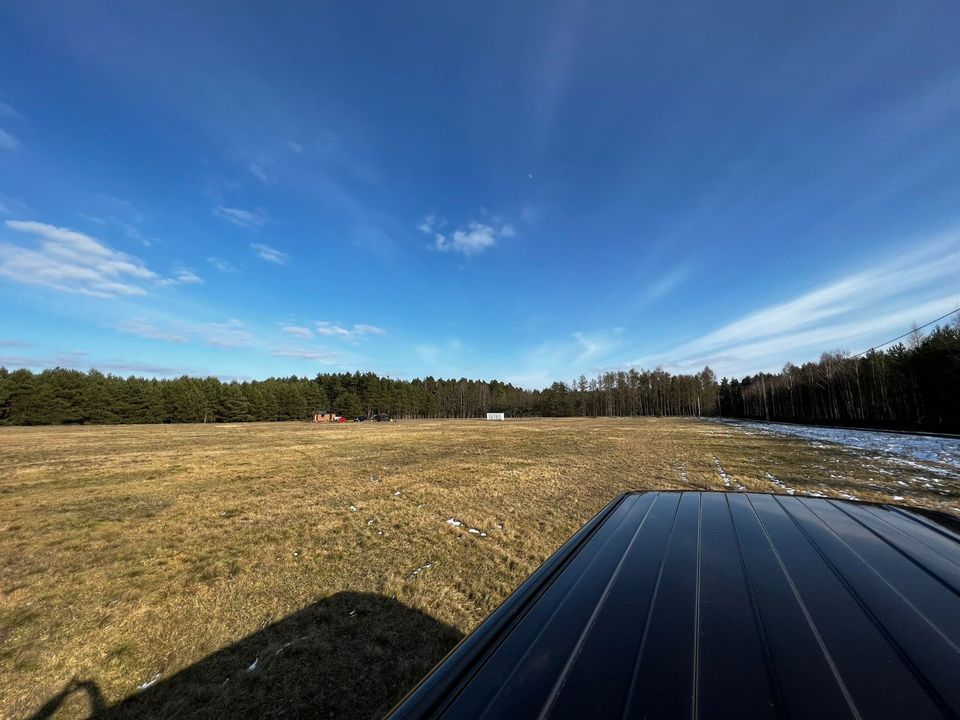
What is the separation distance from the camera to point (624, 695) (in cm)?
124

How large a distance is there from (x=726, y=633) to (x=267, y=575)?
235 inches

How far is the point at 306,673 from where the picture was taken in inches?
144

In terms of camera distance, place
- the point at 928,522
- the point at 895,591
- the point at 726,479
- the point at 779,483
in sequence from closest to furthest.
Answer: the point at 895,591, the point at 928,522, the point at 779,483, the point at 726,479

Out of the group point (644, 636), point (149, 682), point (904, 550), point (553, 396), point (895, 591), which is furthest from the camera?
point (553, 396)

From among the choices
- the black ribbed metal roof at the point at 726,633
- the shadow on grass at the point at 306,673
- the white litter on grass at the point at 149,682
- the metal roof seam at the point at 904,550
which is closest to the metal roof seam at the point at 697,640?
the black ribbed metal roof at the point at 726,633

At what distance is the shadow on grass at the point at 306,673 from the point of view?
328cm

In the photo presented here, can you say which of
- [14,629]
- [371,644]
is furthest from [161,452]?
[371,644]

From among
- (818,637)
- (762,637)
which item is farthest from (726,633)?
(818,637)

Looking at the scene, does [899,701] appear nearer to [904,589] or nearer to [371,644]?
[904,589]

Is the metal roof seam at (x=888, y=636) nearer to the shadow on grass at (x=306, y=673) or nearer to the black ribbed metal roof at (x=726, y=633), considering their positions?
the black ribbed metal roof at (x=726, y=633)

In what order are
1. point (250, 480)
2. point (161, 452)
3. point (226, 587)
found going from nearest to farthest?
point (226, 587) < point (250, 480) < point (161, 452)

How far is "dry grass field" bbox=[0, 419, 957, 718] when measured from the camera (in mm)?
3539

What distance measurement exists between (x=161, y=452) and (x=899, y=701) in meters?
26.8

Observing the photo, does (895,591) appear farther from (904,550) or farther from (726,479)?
(726,479)
